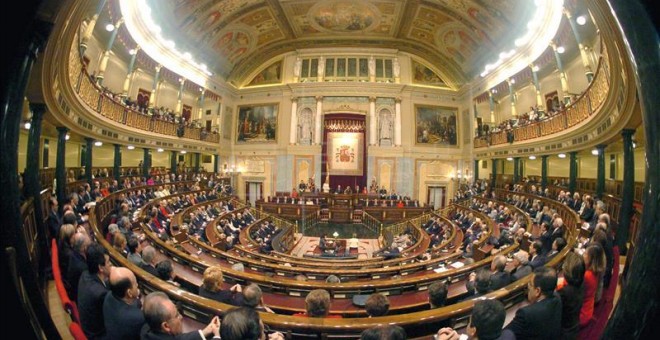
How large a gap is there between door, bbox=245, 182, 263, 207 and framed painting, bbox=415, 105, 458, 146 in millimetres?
12446

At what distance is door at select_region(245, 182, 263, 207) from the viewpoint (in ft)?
74.1

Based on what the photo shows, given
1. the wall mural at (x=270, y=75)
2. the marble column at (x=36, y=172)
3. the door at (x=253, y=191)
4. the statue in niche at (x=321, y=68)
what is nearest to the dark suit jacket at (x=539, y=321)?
the marble column at (x=36, y=172)

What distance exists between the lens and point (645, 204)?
34.9 inches

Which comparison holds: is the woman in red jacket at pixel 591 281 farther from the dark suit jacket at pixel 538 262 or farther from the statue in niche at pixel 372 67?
the statue in niche at pixel 372 67

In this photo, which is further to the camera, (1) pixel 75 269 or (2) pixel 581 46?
(2) pixel 581 46

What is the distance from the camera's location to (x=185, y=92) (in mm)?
20656

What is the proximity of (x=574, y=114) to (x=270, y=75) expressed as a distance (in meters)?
19.5

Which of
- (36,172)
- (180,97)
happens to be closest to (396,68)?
(180,97)

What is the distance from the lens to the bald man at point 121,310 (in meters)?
1.98

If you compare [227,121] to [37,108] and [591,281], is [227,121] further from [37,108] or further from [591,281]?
[591,281]

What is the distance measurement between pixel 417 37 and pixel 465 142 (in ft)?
27.5

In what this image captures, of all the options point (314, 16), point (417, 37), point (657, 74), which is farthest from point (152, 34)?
point (657, 74)

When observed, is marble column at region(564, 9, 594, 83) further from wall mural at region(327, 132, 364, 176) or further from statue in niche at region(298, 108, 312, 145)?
statue in niche at region(298, 108, 312, 145)

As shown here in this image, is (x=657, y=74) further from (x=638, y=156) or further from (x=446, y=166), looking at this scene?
(x=446, y=166)
